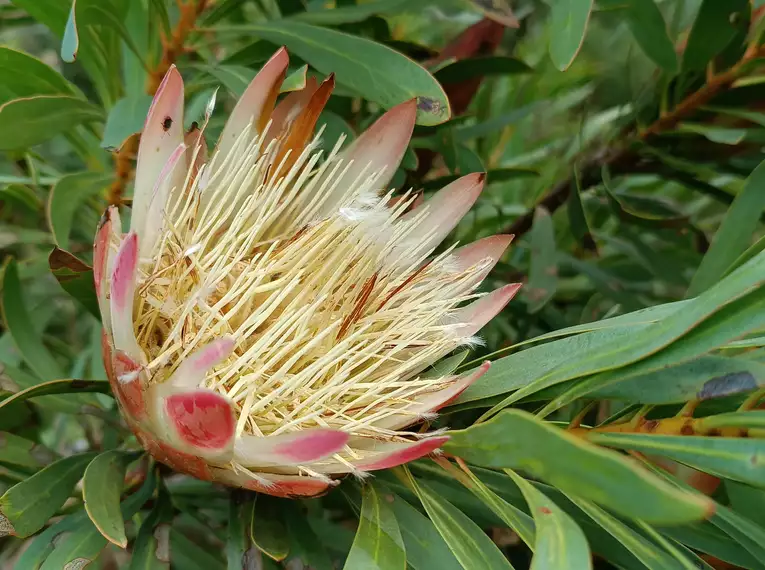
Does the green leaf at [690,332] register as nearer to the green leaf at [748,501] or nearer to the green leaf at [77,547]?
the green leaf at [748,501]

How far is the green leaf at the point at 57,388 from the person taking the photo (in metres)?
0.49

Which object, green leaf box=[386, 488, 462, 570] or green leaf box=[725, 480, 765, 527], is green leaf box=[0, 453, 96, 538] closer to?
green leaf box=[386, 488, 462, 570]

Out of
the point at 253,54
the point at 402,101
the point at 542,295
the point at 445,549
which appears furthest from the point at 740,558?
the point at 253,54

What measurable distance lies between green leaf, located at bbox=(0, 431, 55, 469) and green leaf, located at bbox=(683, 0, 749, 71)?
2.70 feet

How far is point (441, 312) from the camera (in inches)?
21.9

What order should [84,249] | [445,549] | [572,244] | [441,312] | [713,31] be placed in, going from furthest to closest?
1. [572,244]
2. [84,249]
3. [713,31]
4. [441,312]
5. [445,549]

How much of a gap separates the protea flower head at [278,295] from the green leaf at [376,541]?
33mm

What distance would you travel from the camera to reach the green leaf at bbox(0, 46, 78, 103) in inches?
23.0

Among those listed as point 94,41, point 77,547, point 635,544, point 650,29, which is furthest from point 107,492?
A: point 650,29

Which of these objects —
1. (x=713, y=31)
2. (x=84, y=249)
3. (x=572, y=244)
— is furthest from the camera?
(x=572, y=244)

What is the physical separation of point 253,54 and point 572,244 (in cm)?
64

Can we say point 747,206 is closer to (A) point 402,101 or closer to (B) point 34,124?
(A) point 402,101

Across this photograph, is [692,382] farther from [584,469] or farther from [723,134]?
[723,134]

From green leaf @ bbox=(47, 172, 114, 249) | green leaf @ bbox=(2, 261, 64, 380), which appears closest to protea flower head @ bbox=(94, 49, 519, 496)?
green leaf @ bbox=(47, 172, 114, 249)
